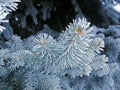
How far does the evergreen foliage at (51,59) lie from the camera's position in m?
0.72

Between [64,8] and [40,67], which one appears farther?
[64,8]

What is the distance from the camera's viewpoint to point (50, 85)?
2.98 ft

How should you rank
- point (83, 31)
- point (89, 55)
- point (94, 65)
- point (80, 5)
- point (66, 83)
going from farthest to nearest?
1. point (80, 5)
2. point (66, 83)
3. point (94, 65)
4. point (89, 55)
5. point (83, 31)

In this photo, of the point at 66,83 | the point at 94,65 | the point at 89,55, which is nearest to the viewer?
the point at 89,55

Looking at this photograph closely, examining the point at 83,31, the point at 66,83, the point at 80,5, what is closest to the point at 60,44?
the point at 83,31

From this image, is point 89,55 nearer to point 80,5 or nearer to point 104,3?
point 80,5

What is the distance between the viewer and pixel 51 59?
809 millimetres

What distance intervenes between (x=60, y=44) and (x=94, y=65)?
0.83ft

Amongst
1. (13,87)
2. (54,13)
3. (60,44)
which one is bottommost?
(13,87)

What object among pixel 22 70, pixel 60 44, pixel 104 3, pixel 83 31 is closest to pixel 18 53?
pixel 22 70

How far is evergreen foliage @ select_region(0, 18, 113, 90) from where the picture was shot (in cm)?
72

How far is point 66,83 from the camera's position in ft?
3.85

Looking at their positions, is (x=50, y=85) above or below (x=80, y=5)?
below

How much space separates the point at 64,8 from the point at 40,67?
5.12 ft
